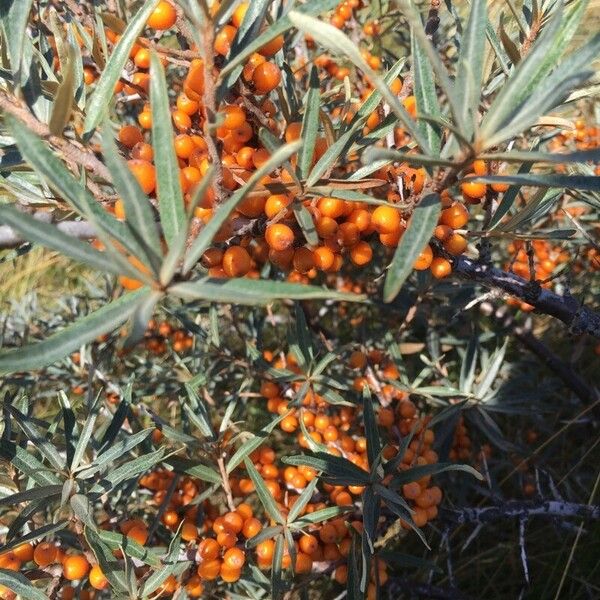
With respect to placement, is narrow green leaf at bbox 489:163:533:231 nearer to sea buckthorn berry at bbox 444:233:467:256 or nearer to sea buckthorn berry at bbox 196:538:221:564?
sea buckthorn berry at bbox 444:233:467:256

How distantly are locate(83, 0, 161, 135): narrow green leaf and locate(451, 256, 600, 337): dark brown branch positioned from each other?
574mm

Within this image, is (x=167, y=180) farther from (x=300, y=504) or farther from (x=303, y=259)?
(x=300, y=504)

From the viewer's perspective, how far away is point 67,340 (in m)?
0.53

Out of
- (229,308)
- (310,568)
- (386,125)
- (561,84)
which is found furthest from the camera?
(229,308)

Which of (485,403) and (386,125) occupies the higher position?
(386,125)

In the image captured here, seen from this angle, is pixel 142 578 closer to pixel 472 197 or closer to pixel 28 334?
pixel 472 197

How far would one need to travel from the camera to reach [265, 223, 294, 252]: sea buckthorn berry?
77 cm

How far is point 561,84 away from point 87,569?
1091mm

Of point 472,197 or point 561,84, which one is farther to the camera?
point 472,197

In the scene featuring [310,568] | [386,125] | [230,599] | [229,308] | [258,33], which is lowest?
[230,599]

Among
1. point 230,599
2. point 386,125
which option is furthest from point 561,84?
point 230,599

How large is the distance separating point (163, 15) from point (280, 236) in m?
0.35

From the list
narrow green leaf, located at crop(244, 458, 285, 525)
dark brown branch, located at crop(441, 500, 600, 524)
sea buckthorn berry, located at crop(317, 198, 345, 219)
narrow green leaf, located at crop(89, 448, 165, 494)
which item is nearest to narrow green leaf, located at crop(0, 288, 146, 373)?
sea buckthorn berry, located at crop(317, 198, 345, 219)

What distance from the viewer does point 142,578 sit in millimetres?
1063
